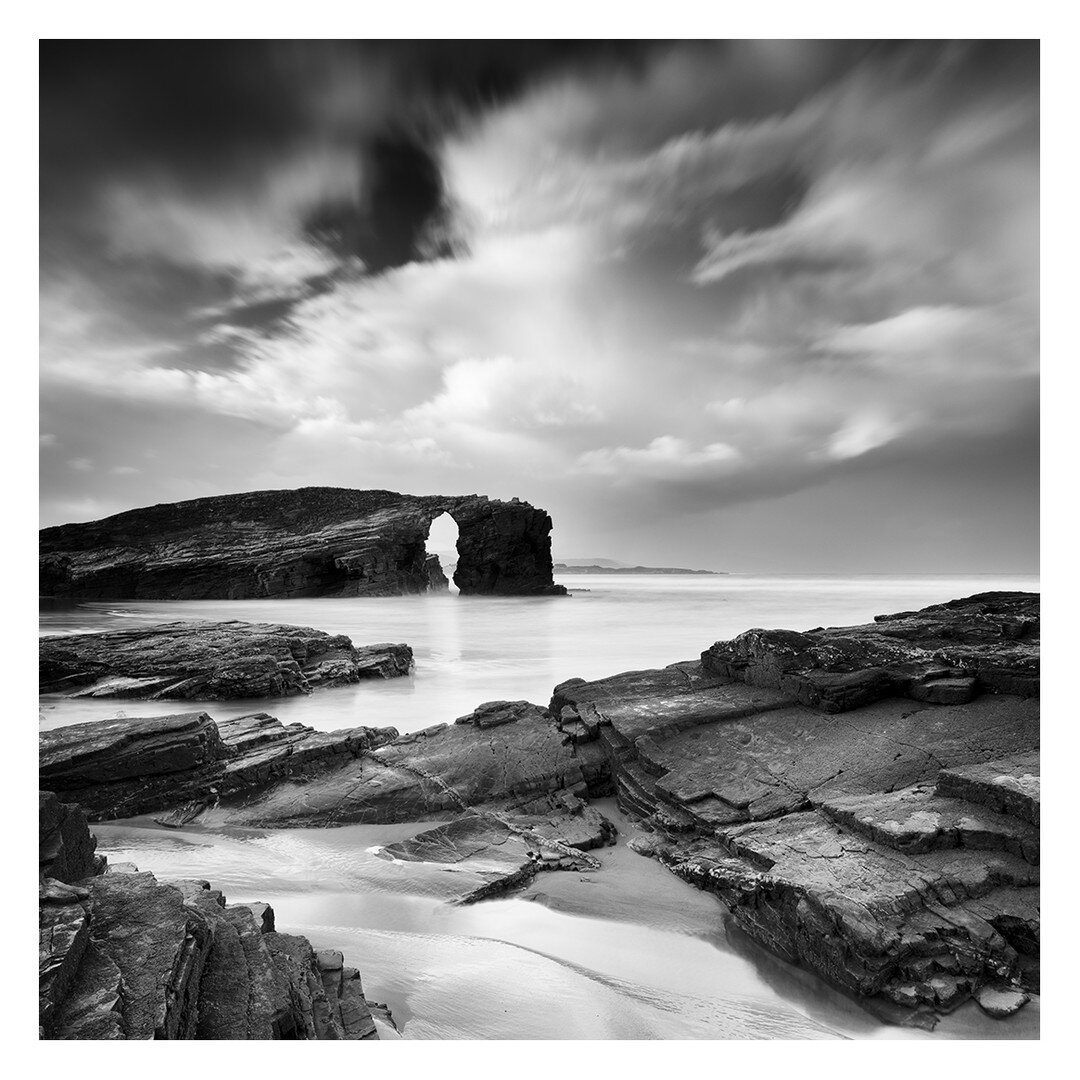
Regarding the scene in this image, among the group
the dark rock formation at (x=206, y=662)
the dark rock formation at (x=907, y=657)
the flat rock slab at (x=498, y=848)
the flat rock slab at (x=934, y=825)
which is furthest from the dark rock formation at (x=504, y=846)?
the dark rock formation at (x=206, y=662)

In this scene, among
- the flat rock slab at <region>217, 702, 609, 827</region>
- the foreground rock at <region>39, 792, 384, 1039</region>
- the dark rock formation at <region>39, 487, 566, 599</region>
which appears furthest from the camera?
the dark rock formation at <region>39, 487, 566, 599</region>

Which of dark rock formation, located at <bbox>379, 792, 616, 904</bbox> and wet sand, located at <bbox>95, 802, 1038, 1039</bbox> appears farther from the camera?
dark rock formation, located at <bbox>379, 792, 616, 904</bbox>

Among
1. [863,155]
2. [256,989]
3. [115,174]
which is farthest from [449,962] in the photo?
[863,155]

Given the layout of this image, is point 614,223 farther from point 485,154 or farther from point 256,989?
point 256,989

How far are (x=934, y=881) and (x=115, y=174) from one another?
5935 mm

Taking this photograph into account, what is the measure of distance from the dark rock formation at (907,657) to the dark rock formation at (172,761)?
12.2ft

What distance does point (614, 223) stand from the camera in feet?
12.1

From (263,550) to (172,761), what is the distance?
388 cm

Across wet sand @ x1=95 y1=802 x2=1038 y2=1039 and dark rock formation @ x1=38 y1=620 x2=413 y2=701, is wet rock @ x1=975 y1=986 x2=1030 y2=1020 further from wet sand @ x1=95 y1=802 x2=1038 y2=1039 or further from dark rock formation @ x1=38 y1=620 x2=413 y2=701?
dark rock formation @ x1=38 y1=620 x2=413 y2=701

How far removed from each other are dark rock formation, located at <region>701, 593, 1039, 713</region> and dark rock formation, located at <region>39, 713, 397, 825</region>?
3.71m

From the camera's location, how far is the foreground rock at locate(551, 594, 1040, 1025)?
7.79 feet

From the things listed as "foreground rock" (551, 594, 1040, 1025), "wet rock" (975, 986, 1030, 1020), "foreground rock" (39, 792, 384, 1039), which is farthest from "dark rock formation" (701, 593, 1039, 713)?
"foreground rock" (39, 792, 384, 1039)

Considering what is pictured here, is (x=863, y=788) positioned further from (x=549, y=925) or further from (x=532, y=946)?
(x=532, y=946)
